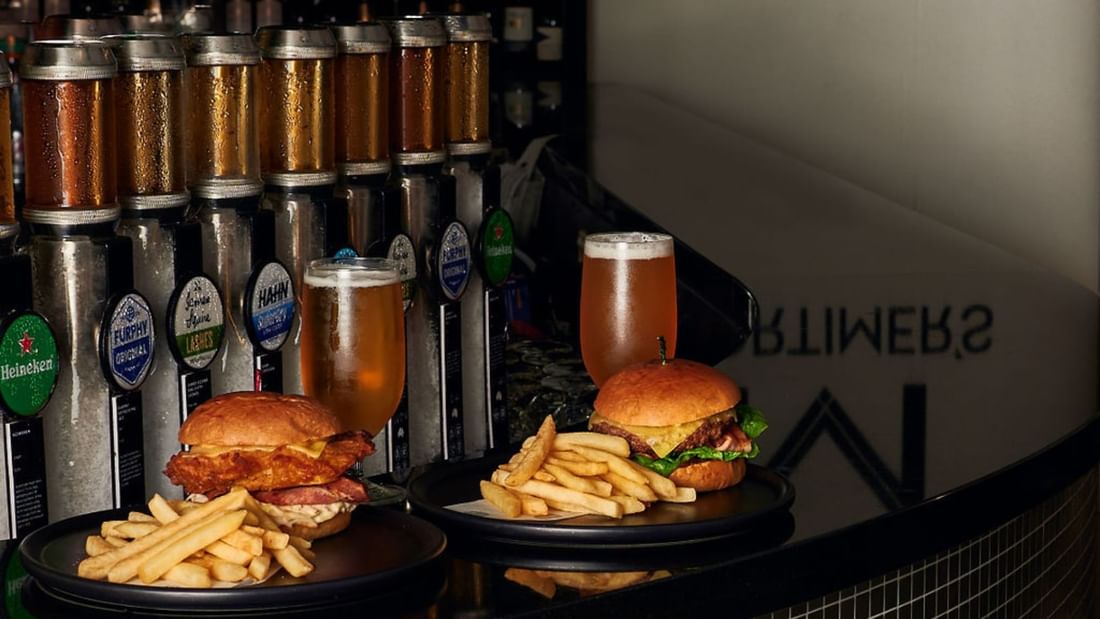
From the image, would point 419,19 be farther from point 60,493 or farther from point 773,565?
point 773,565

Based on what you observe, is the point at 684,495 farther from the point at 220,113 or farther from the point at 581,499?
the point at 220,113

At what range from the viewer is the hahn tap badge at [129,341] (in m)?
1.78

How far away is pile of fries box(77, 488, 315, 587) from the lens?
4.64 ft

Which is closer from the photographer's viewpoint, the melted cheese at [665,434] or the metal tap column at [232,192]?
the melted cheese at [665,434]

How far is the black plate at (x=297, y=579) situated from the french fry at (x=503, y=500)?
0.09 meters

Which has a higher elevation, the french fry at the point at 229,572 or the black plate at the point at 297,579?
the french fry at the point at 229,572

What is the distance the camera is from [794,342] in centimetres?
296

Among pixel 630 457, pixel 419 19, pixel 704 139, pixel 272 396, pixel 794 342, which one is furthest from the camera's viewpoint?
pixel 704 139

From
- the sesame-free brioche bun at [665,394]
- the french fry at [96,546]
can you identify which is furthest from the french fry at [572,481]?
the french fry at [96,546]

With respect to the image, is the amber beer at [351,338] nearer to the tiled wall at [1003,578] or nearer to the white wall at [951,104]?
the tiled wall at [1003,578]

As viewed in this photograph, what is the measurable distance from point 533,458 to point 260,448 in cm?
29

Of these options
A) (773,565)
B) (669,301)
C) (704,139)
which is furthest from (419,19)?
(704,139)

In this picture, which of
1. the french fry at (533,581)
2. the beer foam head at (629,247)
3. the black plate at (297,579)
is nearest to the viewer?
the black plate at (297,579)

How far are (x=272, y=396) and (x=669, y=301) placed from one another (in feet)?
2.12
